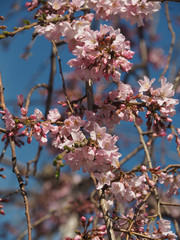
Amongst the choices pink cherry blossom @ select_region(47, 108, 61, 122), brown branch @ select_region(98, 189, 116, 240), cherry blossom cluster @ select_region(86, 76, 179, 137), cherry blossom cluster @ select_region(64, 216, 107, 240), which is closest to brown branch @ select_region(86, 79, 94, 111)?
cherry blossom cluster @ select_region(86, 76, 179, 137)

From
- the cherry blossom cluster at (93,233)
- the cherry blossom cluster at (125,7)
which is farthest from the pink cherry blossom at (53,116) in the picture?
the cherry blossom cluster at (125,7)

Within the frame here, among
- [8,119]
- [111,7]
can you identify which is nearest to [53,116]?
[8,119]

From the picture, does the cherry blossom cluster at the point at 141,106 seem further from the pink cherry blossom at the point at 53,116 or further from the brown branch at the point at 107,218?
the brown branch at the point at 107,218

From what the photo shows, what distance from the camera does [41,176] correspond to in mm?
6852

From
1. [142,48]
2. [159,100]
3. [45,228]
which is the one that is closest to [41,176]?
[45,228]

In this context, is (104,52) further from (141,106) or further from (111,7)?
(111,7)

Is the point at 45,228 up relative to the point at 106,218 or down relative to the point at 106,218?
up

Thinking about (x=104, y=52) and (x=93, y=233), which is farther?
(x=93, y=233)

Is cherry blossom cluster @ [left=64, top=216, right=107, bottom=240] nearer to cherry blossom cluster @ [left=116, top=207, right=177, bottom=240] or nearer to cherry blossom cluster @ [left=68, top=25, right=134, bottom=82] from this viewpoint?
cherry blossom cluster @ [left=116, top=207, right=177, bottom=240]

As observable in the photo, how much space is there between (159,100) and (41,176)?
5532mm

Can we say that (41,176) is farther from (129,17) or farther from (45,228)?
(129,17)

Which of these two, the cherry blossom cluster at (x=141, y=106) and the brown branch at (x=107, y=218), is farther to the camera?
the cherry blossom cluster at (x=141, y=106)

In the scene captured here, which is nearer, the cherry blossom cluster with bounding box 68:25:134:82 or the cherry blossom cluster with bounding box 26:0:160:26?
the cherry blossom cluster with bounding box 68:25:134:82

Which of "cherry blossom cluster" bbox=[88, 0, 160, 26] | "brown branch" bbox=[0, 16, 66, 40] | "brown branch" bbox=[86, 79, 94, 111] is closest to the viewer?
"brown branch" bbox=[0, 16, 66, 40]
